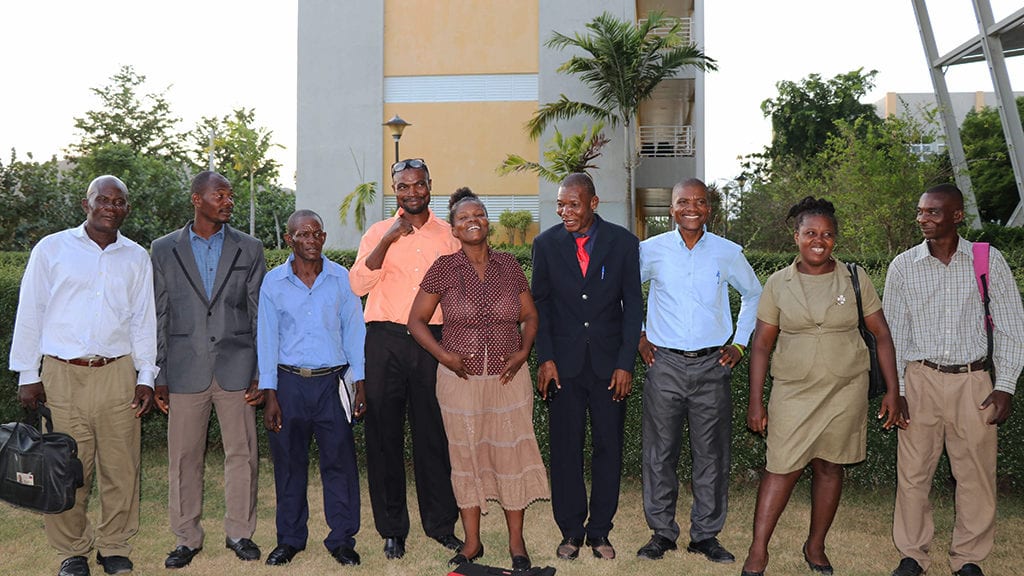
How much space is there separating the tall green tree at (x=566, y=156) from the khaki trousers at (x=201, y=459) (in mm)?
16079

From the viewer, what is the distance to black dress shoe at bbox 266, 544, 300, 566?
4.64m

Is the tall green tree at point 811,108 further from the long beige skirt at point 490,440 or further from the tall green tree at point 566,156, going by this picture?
the long beige skirt at point 490,440

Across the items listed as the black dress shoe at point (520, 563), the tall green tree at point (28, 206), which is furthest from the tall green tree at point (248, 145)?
the black dress shoe at point (520, 563)

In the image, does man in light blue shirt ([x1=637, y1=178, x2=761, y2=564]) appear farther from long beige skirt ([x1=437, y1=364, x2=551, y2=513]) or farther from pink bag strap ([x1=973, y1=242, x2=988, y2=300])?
pink bag strap ([x1=973, y1=242, x2=988, y2=300])

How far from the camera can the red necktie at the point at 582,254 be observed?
15.1ft

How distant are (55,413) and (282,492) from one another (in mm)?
1304

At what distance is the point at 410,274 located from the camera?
15.4 feet

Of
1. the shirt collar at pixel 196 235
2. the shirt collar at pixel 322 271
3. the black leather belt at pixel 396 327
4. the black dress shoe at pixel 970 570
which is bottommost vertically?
the black dress shoe at pixel 970 570

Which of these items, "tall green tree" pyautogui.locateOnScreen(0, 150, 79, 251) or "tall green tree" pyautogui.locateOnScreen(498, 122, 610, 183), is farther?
"tall green tree" pyautogui.locateOnScreen(0, 150, 79, 251)

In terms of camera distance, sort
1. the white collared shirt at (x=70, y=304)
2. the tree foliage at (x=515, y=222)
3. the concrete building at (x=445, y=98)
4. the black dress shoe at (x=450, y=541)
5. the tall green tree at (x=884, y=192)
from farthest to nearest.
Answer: the concrete building at (x=445, y=98) < the tree foliage at (x=515, y=222) < the tall green tree at (x=884, y=192) < the black dress shoe at (x=450, y=541) < the white collared shirt at (x=70, y=304)

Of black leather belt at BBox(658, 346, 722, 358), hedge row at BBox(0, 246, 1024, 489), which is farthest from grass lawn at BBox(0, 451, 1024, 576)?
black leather belt at BBox(658, 346, 722, 358)

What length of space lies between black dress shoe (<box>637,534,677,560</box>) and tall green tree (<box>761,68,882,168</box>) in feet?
132

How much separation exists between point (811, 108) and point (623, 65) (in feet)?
90.1

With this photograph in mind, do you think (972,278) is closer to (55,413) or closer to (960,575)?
(960,575)
